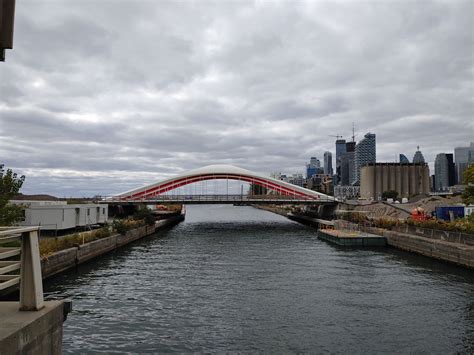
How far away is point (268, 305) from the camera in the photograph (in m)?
22.0

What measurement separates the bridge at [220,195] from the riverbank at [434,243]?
38.2 m

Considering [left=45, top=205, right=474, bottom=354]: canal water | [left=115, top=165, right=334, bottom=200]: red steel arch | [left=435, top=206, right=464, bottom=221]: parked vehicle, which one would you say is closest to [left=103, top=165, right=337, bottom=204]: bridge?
[left=115, top=165, right=334, bottom=200]: red steel arch

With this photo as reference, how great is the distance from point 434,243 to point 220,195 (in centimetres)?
5881

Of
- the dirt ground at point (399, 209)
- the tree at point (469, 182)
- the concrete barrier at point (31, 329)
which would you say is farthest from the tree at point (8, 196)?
the dirt ground at point (399, 209)

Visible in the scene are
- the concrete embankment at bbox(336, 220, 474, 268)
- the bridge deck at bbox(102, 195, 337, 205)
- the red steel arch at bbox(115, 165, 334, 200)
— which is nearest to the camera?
the concrete embankment at bbox(336, 220, 474, 268)

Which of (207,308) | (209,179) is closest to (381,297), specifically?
(207,308)

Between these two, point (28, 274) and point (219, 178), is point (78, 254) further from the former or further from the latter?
point (219, 178)

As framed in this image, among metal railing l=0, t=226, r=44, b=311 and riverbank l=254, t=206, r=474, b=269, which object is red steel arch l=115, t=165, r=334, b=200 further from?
metal railing l=0, t=226, r=44, b=311

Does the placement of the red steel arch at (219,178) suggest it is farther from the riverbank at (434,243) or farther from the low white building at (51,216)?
the low white building at (51,216)

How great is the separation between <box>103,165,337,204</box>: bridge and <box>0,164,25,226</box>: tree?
5454 centimetres

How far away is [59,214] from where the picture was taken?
43.9m

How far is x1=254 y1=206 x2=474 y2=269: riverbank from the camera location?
112 ft

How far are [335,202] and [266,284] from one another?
69681mm

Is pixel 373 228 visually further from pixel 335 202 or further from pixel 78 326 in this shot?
pixel 78 326
